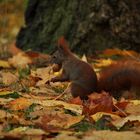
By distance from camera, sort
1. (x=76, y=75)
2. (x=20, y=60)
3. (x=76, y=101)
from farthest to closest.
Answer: (x=20, y=60), (x=76, y=75), (x=76, y=101)

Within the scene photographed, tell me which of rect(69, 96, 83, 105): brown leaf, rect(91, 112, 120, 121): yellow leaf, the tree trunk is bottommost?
rect(91, 112, 120, 121): yellow leaf

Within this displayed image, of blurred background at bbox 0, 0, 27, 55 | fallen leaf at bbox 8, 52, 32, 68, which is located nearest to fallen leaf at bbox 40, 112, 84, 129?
fallen leaf at bbox 8, 52, 32, 68

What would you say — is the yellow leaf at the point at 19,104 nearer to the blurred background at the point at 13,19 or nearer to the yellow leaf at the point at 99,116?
the yellow leaf at the point at 99,116

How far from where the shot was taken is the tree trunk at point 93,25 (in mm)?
6457

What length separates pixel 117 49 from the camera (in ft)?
21.1

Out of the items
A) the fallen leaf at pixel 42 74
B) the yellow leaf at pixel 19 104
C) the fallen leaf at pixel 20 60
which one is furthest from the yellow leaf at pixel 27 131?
the fallen leaf at pixel 20 60

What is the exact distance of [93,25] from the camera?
6484 millimetres

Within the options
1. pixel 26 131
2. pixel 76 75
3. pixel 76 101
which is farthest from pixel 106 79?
pixel 26 131

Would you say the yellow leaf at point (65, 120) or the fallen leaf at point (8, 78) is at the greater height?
the fallen leaf at point (8, 78)

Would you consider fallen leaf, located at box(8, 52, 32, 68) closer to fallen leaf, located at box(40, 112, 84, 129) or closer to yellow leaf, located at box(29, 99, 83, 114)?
yellow leaf, located at box(29, 99, 83, 114)

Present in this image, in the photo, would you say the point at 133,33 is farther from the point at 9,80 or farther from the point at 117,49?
the point at 9,80

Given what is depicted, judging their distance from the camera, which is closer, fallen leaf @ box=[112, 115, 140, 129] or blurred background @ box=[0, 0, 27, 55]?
fallen leaf @ box=[112, 115, 140, 129]

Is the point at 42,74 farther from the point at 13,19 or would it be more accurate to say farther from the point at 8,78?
the point at 13,19

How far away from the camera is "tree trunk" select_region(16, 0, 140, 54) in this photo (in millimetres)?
6457
